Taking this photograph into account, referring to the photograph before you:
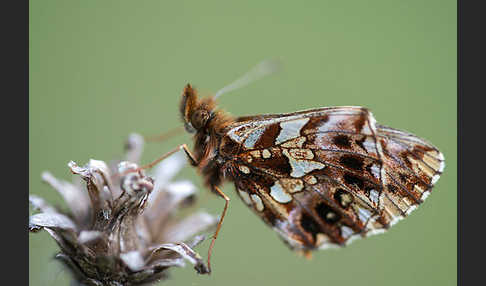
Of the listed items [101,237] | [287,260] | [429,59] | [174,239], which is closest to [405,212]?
[174,239]

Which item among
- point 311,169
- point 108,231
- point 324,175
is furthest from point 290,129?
point 108,231

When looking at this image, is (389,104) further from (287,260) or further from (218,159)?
(218,159)

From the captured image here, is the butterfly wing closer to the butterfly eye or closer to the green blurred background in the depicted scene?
the butterfly eye

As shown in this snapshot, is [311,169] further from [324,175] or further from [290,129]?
[290,129]

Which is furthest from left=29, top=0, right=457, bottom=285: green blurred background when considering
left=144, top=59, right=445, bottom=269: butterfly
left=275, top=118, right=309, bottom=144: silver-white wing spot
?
left=275, top=118, right=309, bottom=144: silver-white wing spot

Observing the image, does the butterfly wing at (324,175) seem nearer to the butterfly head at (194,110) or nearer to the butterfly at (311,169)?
the butterfly at (311,169)

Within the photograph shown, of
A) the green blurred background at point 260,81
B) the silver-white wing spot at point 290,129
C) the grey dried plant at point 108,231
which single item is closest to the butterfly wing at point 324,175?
the silver-white wing spot at point 290,129
